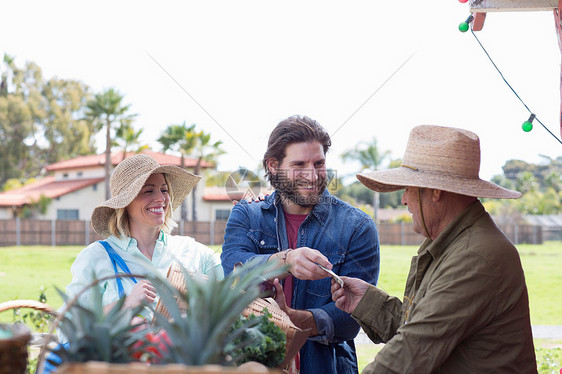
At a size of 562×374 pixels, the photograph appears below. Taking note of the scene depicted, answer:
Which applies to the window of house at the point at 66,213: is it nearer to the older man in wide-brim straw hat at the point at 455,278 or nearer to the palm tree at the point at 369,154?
the palm tree at the point at 369,154

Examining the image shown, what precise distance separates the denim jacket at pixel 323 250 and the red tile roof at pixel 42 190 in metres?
38.6

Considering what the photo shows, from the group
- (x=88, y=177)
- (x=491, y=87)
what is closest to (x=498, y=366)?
(x=491, y=87)

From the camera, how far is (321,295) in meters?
2.54

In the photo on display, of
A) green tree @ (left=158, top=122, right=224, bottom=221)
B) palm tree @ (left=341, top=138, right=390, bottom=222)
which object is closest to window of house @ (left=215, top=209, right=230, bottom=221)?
green tree @ (left=158, top=122, right=224, bottom=221)

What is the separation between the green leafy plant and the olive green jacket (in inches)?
13.9

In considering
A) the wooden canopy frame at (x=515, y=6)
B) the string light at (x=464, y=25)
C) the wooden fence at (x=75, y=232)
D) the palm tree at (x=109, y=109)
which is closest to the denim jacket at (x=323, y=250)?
the wooden canopy frame at (x=515, y=6)

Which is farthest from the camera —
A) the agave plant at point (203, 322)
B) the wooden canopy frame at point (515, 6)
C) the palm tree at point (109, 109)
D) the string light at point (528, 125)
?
the palm tree at point (109, 109)

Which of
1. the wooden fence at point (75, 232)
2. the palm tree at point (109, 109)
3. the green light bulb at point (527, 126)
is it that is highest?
the palm tree at point (109, 109)

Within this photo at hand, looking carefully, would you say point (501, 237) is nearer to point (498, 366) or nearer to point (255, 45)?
point (498, 366)

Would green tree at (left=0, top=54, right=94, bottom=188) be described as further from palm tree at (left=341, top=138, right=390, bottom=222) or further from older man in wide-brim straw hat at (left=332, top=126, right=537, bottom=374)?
older man in wide-brim straw hat at (left=332, top=126, right=537, bottom=374)

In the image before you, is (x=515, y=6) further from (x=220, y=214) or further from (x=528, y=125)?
(x=220, y=214)

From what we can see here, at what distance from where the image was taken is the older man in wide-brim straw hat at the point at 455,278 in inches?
66.2

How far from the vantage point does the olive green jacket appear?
168 cm

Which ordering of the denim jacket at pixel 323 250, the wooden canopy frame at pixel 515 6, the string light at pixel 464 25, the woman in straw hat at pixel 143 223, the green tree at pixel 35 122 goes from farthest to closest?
the green tree at pixel 35 122 < the string light at pixel 464 25 < the wooden canopy frame at pixel 515 6 < the woman in straw hat at pixel 143 223 < the denim jacket at pixel 323 250
